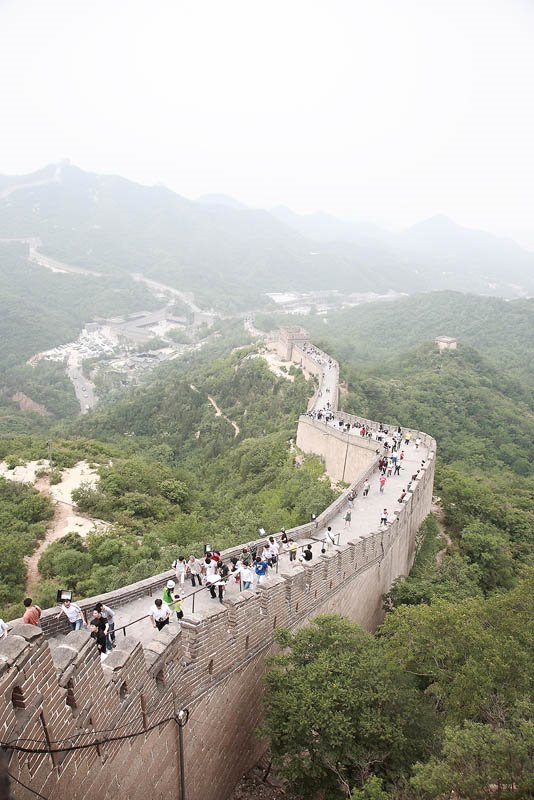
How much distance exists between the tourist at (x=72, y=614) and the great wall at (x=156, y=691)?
0.23m

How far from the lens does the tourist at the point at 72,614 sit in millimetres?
9179

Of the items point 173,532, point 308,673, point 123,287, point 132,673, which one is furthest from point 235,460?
point 123,287

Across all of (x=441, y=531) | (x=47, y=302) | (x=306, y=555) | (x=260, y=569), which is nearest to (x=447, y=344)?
(x=441, y=531)

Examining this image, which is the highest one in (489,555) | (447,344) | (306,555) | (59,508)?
(306,555)

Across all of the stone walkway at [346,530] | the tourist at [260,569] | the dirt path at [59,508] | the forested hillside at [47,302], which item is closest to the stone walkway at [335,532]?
the stone walkway at [346,530]

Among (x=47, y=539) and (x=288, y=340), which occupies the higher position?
(x=288, y=340)

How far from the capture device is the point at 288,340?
196 ft

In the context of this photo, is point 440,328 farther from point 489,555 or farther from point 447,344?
point 489,555

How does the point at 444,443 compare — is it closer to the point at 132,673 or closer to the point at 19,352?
the point at 132,673

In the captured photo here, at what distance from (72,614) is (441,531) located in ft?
67.6

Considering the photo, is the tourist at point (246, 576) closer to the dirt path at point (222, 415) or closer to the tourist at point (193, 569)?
the tourist at point (193, 569)

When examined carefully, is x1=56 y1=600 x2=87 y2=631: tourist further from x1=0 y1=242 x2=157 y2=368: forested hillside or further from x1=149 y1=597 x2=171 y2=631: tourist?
x1=0 y1=242 x2=157 y2=368: forested hillside

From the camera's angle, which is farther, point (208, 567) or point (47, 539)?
point (47, 539)

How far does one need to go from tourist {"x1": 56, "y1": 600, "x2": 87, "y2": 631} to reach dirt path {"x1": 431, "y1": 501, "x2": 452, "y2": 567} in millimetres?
16533
